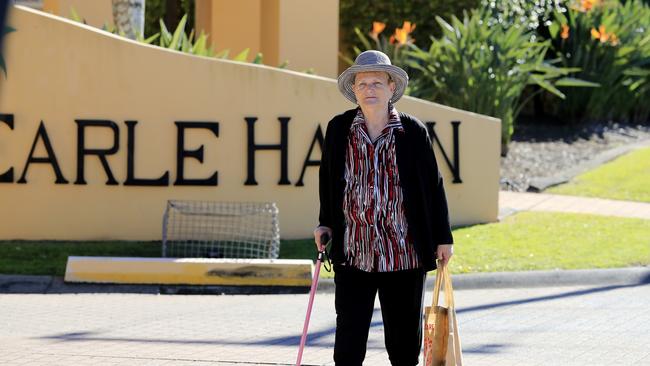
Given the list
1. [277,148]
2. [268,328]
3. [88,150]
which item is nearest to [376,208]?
[268,328]

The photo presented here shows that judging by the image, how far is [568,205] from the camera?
1492 centimetres

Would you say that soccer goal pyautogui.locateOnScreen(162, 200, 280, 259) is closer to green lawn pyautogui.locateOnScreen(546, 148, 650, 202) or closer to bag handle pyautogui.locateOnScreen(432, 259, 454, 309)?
green lawn pyautogui.locateOnScreen(546, 148, 650, 202)

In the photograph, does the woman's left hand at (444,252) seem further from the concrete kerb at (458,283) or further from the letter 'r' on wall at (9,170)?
the letter 'r' on wall at (9,170)

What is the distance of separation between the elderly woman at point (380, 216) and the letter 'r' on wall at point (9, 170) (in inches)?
290

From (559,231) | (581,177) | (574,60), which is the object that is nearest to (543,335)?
(559,231)

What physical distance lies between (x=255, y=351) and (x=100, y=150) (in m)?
5.12

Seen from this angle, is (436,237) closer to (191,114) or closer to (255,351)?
(255,351)

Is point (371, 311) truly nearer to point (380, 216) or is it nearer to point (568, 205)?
point (380, 216)

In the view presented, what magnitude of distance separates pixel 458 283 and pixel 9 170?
4919 mm

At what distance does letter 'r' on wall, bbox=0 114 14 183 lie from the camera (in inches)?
489

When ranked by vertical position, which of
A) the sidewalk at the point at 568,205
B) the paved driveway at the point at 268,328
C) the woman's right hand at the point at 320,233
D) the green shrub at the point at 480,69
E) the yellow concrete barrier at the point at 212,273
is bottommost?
the paved driveway at the point at 268,328

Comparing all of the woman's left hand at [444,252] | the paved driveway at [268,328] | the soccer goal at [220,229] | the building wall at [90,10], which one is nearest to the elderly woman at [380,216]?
the woman's left hand at [444,252]

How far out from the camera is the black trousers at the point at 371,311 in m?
5.72

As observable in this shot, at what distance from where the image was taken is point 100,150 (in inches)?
494
